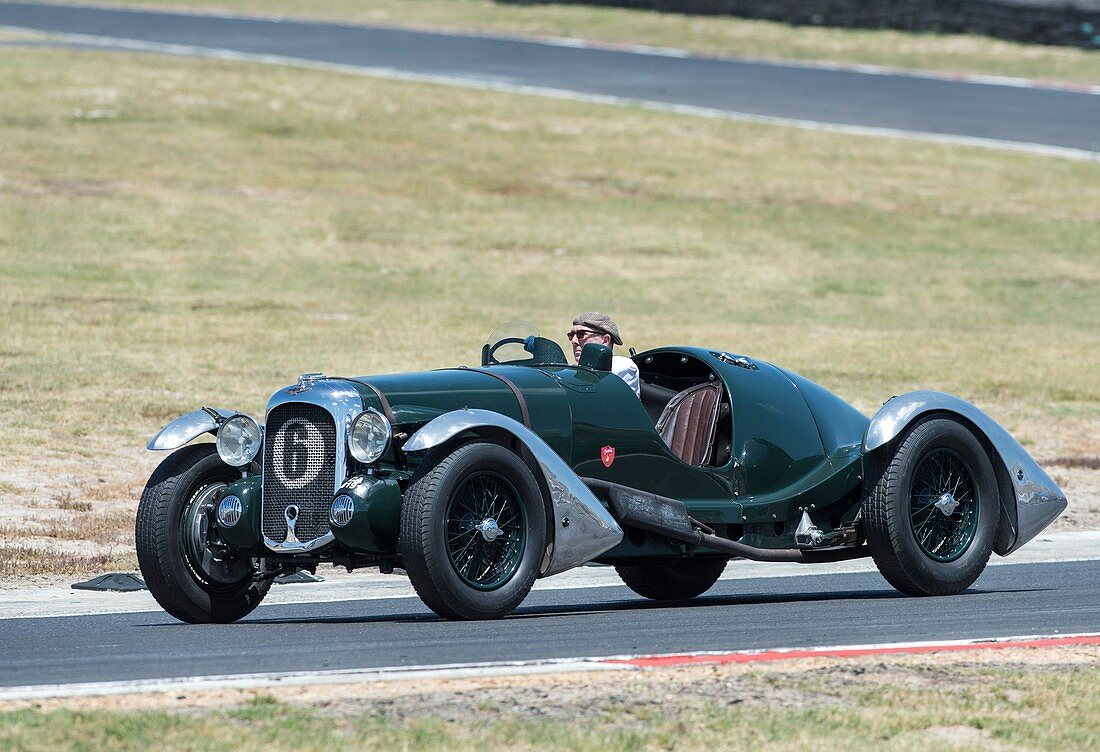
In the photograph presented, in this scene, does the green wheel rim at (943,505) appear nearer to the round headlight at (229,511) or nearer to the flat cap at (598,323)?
the flat cap at (598,323)

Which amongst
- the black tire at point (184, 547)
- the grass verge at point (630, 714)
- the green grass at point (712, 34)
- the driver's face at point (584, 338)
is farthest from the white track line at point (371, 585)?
the green grass at point (712, 34)

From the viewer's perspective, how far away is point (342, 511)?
7926 mm

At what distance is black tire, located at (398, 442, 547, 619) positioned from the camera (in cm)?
783

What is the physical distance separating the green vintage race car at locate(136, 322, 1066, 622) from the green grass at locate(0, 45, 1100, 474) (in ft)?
21.0

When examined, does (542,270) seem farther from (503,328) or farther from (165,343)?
(503,328)

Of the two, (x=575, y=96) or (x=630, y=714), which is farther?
(x=575, y=96)

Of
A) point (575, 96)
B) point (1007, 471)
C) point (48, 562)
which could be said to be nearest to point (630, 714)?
point (1007, 471)

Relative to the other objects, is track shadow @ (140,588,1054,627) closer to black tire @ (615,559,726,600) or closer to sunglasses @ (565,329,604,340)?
black tire @ (615,559,726,600)

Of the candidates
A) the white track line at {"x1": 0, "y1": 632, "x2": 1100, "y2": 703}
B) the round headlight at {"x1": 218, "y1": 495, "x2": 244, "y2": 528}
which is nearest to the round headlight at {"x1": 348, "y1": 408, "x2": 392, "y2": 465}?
the round headlight at {"x1": 218, "y1": 495, "x2": 244, "y2": 528}

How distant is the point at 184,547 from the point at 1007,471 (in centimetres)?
436

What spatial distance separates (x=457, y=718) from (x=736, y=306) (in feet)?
61.1

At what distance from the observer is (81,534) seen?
12219 millimetres

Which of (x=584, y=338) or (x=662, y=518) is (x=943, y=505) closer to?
(x=662, y=518)

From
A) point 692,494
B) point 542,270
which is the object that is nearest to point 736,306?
point 542,270
